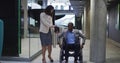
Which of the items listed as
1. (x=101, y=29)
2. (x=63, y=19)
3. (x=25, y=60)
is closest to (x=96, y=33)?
(x=101, y=29)

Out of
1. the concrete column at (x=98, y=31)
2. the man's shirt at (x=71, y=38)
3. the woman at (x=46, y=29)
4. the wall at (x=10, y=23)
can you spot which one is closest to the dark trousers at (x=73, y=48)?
the man's shirt at (x=71, y=38)

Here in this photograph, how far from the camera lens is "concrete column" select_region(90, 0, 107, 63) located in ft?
31.5

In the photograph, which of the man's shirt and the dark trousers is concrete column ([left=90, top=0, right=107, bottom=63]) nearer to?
the man's shirt

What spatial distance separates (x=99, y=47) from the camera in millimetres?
9703

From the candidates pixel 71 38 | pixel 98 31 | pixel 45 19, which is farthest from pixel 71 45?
pixel 98 31

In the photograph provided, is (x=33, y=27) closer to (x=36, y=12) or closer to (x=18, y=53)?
(x=36, y=12)

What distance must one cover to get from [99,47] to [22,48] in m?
2.33

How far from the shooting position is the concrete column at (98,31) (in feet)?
31.5

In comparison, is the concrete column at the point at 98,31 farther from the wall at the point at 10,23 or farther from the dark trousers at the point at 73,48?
the wall at the point at 10,23

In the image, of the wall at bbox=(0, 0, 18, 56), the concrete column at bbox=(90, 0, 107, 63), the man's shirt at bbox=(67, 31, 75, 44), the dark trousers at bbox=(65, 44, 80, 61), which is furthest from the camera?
the wall at bbox=(0, 0, 18, 56)

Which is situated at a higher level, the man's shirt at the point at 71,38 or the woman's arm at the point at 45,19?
the woman's arm at the point at 45,19

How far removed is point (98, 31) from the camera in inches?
380

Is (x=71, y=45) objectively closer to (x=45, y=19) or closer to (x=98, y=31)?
(x=45, y=19)

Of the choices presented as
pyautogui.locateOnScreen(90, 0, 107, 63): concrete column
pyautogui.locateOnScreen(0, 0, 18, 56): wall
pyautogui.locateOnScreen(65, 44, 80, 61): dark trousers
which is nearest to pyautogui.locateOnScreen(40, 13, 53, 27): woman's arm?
pyautogui.locateOnScreen(65, 44, 80, 61): dark trousers
